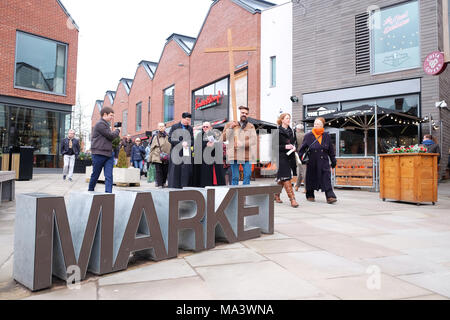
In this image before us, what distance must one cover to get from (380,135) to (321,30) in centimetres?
540

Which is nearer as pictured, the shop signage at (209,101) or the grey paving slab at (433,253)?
the grey paving slab at (433,253)

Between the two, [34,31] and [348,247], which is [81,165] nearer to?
[34,31]

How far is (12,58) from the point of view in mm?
14500

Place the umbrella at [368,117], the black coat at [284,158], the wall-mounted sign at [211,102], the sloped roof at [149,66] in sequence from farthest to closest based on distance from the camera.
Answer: the sloped roof at [149,66], the wall-mounted sign at [211,102], the umbrella at [368,117], the black coat at [284,158]

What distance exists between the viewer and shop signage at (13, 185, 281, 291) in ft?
7.02

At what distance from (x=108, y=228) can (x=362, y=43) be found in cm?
1390

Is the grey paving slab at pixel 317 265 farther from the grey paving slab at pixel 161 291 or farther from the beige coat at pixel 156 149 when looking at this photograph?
Answer: the beige coat at pixel 156 149

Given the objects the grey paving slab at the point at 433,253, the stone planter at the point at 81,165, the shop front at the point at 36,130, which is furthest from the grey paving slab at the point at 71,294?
the stone planter at the point at 81,165

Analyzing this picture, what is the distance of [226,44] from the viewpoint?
19578mm

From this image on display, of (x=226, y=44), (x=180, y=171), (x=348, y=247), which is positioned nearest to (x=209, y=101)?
(x=226, y=44)

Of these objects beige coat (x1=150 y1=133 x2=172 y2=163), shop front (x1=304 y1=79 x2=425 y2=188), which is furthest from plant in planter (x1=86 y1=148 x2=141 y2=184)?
shop front (x1=304 y1=79 x2=425 y2=188)

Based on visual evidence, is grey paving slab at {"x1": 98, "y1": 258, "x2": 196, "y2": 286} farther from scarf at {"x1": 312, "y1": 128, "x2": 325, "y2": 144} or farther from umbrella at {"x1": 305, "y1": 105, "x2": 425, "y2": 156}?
umbrella at {"x1": 305, "y1": 105, "x2": 425, "y2": 156}

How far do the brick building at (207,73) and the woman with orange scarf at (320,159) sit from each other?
1050 cm

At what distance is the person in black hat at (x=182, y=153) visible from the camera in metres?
6.73
